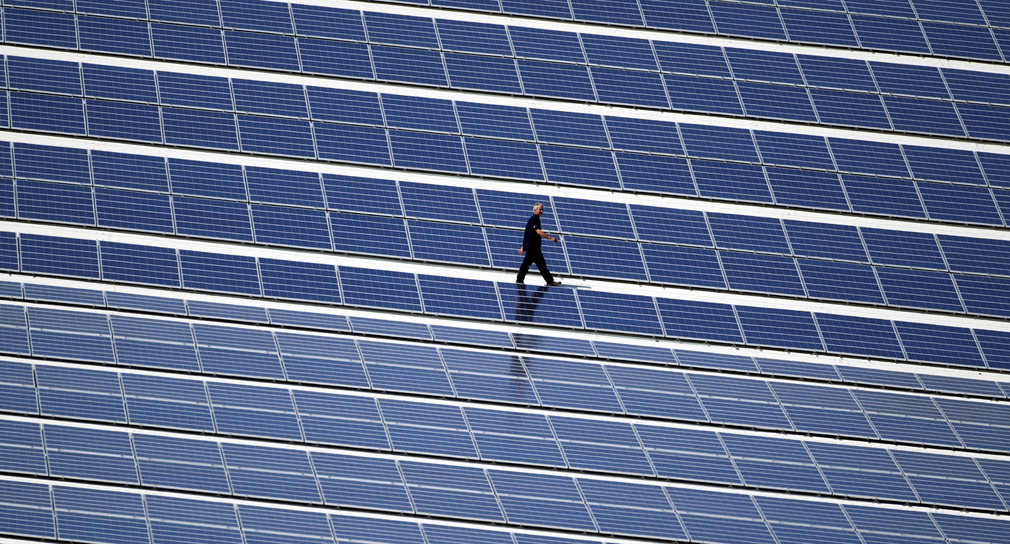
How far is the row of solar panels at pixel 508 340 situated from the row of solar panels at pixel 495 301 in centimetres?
35

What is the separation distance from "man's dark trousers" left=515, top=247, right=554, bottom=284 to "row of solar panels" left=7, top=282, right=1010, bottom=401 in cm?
119

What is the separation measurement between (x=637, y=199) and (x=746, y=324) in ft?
12.0

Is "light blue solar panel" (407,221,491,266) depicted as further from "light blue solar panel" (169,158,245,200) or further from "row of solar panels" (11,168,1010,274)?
"light blue solar panel" (169,158,245,200)

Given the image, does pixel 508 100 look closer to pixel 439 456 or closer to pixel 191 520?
pixel 439 456

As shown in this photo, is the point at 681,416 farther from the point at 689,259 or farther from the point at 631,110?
the point at 631,110

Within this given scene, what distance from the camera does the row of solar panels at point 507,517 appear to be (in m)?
21.8

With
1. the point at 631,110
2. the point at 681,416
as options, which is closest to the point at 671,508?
the point at 681,416

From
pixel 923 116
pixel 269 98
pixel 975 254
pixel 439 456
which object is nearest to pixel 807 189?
pixel 923 116

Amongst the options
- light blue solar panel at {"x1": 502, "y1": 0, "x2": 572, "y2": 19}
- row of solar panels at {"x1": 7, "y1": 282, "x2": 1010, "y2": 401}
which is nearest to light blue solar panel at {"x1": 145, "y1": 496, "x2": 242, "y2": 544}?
row of solar panels at {"x1": 7, "y1": 282, "x2": 1010, "y2": 401}

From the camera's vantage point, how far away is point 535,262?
87.9 ft

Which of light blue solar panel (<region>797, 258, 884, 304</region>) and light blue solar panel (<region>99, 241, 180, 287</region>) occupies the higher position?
light blue solar panel (<region>99, 241, 180, 287</region>)

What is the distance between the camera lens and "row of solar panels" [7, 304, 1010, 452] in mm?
24703

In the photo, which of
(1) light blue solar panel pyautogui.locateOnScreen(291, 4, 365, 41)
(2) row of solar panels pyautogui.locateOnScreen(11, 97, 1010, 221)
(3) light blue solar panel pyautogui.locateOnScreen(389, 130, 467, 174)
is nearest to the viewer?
(2) row of solar panels pyautogui.locateOnScreen(11, 97, 1010, 221)

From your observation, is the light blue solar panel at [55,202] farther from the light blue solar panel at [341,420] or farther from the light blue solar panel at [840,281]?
the light blue solar panel at [840,281]
